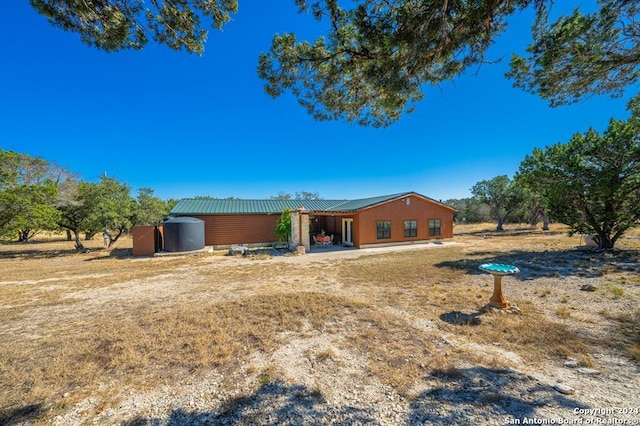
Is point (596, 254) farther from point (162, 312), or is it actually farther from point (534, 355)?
point (162, 312)

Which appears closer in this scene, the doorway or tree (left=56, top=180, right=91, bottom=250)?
tree (left=56, top=180, right=91, bottom=250)

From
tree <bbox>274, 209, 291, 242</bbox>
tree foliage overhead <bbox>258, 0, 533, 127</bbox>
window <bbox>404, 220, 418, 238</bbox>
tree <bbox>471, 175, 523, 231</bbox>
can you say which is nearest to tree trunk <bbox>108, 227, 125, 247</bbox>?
tree <bbox>274, 209, 291, 242</bbox>

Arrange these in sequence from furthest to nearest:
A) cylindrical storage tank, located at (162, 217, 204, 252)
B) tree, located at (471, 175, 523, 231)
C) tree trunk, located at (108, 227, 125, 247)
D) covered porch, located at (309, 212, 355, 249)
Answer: tree, located at (471, 175, 523, 231)
tree trunk, located at (108, 227, 125, 247)
covered porch, located at (309, 212, 355, 249)
cylindrical storage tank, located at (162, 217, 204, 252)

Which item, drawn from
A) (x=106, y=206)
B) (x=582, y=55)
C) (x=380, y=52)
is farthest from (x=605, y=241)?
(x=106, y=206)

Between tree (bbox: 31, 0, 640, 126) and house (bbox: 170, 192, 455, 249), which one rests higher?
tree (bbox: 31, 0, 640, 126)

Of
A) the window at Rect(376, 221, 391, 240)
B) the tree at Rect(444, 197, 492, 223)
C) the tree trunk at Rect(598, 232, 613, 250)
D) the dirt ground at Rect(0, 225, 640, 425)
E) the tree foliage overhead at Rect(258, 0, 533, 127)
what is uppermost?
the tree foliage overhead at Rect(258, 0, 533, 127)

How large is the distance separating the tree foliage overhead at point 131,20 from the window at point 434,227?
16.8 m

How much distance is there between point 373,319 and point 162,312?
432cm

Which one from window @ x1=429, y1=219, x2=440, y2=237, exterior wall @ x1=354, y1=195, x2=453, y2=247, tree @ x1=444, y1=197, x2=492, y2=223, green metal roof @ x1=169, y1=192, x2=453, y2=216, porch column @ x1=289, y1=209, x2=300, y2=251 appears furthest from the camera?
tree @ x1=444, y1=197, x2=492, y2=223

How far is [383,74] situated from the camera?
12.7ft

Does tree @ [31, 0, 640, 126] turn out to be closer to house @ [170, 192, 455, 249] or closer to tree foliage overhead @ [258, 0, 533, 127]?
tree foliage overhead @ [258, 0, 533, 127]

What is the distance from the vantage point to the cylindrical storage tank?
1277 centimetres

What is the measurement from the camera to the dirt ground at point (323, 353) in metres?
2.36

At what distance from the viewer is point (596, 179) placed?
10.1 metres
